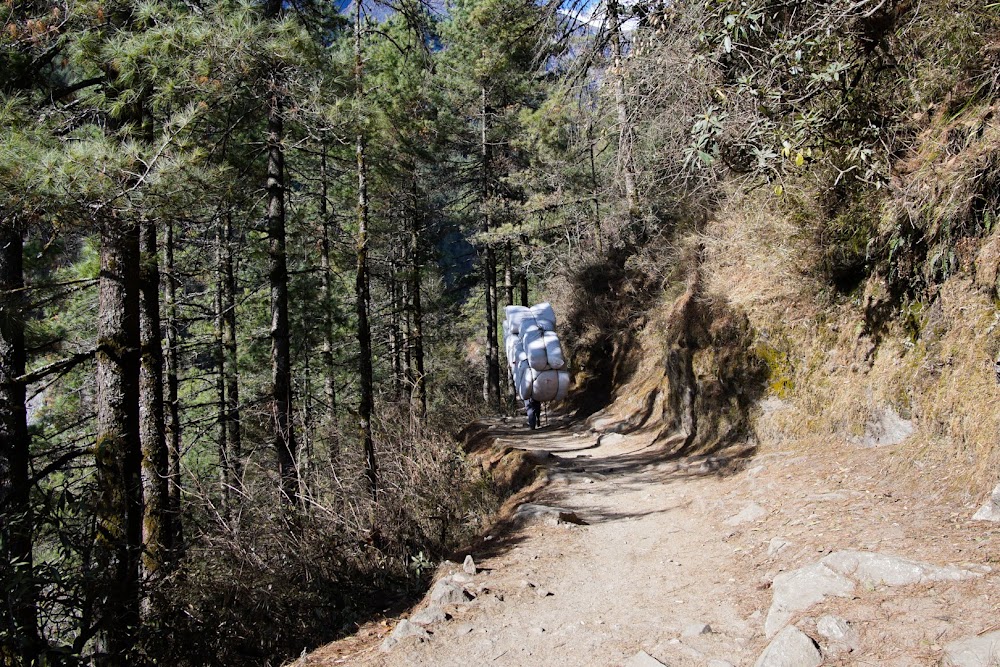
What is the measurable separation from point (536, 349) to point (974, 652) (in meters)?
8.93

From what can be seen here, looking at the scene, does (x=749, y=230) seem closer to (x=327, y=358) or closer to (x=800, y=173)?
(x=800, y=173)

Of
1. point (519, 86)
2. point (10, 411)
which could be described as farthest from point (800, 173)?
point (519, 86)

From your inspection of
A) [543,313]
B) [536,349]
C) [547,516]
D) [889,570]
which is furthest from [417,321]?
[889,570]

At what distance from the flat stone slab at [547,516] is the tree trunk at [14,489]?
3956 mm

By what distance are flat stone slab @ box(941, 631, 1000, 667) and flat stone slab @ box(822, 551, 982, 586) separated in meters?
0.61

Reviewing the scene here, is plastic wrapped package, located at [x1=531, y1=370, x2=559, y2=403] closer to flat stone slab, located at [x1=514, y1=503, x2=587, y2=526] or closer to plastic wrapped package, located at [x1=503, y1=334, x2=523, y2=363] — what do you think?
plastic wrapped package, located at [x1=503, y1=334, x2=523, y2=363]

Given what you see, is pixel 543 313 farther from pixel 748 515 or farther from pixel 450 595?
pixel 450 595

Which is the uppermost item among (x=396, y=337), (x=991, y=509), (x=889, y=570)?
(x=396, y=337)

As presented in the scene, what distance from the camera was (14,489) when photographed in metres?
4.73

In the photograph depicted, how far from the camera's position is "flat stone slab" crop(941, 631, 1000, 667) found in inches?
101

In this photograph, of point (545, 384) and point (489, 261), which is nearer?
point (545, 384)

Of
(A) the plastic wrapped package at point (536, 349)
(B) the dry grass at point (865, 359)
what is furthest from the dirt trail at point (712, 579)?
(A) the plastic wrapped package at point (536, 349)

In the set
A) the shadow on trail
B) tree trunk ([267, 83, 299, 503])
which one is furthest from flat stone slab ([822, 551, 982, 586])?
tree trunk ([267, 83, 299, 503])

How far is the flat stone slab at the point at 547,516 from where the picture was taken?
6203 millimetres
